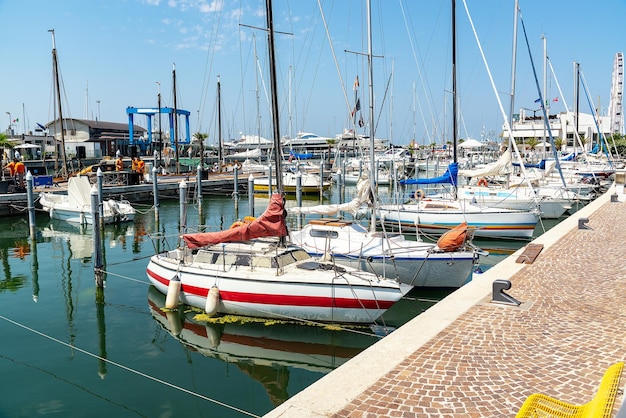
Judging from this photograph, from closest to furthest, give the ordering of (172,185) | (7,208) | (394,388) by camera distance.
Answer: (394,388)
(7,208)
(172,185)

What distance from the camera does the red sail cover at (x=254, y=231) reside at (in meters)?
14.5

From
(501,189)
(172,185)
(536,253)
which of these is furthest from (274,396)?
(172,185)

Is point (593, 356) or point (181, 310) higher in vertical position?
point (593, 356)

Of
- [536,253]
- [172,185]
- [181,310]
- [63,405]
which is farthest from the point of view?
[172,185]

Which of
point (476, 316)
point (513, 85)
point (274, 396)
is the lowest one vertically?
point (274, 396)

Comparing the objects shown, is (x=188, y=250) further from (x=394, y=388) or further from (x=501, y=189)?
(x=501, y=189)

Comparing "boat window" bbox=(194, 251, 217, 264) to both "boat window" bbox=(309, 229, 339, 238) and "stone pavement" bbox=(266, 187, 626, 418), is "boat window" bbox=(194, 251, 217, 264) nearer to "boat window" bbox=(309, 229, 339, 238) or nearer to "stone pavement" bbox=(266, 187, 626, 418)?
"boat window" bbox=(309, 229, 339, 238)

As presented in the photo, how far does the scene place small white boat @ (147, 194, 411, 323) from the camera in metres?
12.6

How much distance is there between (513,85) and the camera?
98.2 feet

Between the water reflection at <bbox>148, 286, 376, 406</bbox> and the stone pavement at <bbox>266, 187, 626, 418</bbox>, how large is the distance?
2.68m

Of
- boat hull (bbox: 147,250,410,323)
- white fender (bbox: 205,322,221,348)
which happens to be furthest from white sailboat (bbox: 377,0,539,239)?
white fender (bbox: 205,322,221,348)

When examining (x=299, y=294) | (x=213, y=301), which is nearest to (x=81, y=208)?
(x=213, y=301)

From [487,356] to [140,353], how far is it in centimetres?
797

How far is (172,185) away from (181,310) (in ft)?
102
